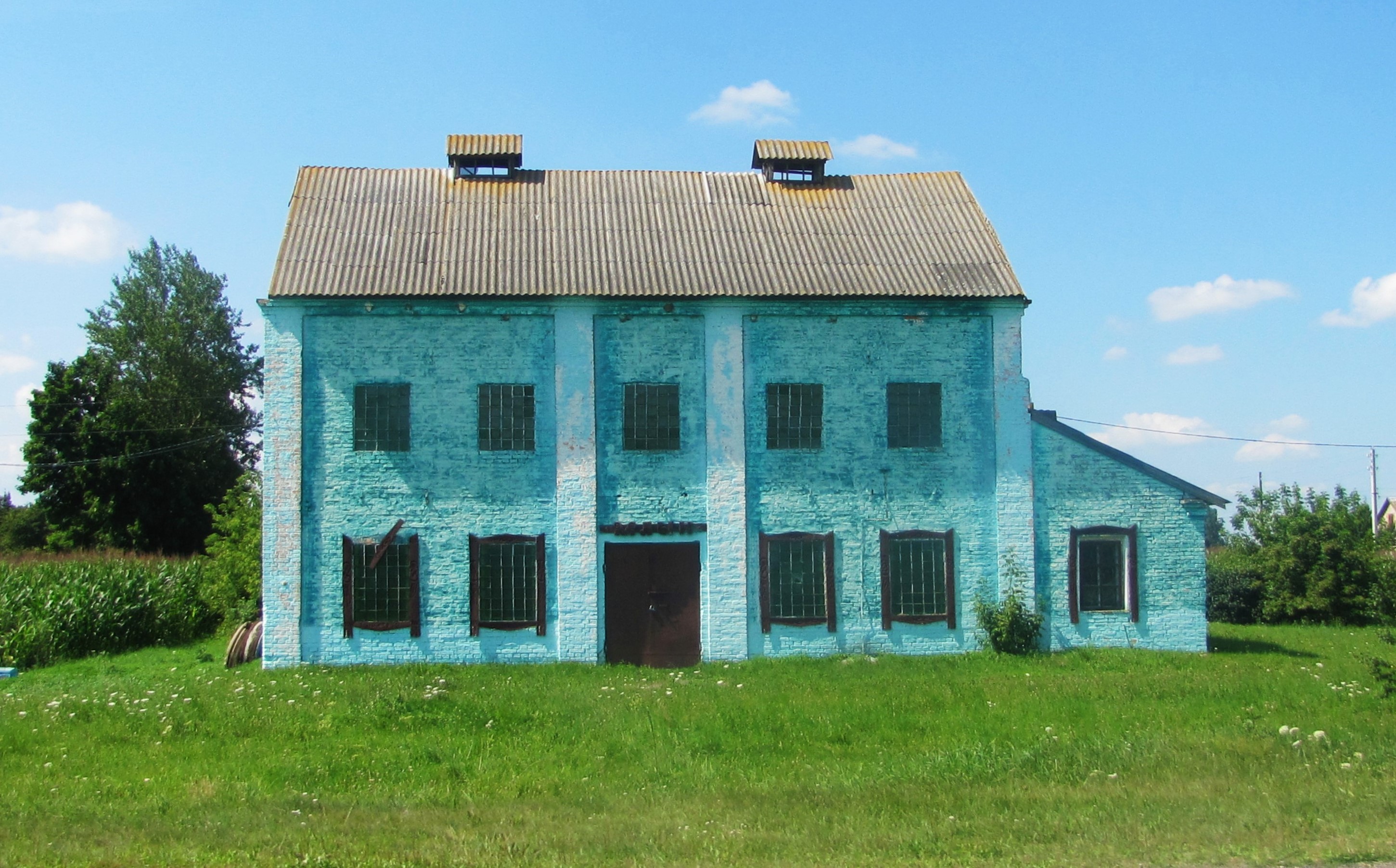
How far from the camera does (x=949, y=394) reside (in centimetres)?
1769

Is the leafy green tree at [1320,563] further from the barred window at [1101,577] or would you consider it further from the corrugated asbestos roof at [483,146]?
the corrugated asbestos roof at [483,146]

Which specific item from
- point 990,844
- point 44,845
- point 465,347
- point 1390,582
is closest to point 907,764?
point 990,844

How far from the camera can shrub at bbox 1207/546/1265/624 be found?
26109 millimetres

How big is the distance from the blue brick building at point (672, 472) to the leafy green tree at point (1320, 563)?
960 centimetres

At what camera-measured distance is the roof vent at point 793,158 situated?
806 inches

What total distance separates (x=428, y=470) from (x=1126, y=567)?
1130cm

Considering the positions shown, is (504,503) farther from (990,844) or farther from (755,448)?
(990,844)

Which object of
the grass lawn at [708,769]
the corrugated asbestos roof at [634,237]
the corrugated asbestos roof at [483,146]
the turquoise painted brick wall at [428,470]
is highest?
the corrugated asbestos roof at [483,146]

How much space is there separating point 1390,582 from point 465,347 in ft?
65.2

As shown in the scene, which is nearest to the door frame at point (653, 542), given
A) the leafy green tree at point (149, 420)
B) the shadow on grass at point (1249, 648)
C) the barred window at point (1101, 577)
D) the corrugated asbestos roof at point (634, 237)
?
the corrugated asbestos roof at point (634, 237)

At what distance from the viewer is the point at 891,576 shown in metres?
17.3

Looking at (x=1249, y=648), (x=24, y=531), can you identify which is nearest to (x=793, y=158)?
(x=1249, y=648)

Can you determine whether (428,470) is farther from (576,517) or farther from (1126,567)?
(1126,567)

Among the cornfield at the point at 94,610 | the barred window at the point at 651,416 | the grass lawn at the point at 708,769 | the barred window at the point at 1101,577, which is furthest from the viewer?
the cornfield at the point at 94,610
